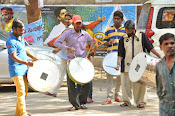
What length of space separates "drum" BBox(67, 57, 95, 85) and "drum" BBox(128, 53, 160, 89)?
85 centimetres

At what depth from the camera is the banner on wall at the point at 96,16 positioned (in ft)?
49.3

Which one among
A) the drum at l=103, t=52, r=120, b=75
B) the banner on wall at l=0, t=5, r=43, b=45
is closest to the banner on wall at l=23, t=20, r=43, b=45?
the banner on wall at l=0, t=5, r=43, b=45

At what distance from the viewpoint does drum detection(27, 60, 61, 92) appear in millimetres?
6963

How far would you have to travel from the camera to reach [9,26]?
15.1 m

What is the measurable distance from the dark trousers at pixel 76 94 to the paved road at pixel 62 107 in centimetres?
19

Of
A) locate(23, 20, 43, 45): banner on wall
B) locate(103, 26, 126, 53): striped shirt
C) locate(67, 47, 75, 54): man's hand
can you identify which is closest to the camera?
locate(67, 47, 75, 54): man's hand

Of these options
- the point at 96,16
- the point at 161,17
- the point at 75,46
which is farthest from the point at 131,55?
the point at 96,16

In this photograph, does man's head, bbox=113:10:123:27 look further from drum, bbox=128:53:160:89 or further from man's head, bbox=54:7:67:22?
man's head, bbox=54:7:67:22

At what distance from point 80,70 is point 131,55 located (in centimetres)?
116

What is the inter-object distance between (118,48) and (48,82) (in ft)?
5.99

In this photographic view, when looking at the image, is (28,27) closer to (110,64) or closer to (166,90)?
(110,64)

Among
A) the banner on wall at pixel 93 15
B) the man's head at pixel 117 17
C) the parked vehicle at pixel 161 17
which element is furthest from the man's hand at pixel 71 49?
the banner on wall at pixel 93 15

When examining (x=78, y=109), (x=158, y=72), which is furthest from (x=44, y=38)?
(x=158, y=72)

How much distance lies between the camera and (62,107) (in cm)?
827
